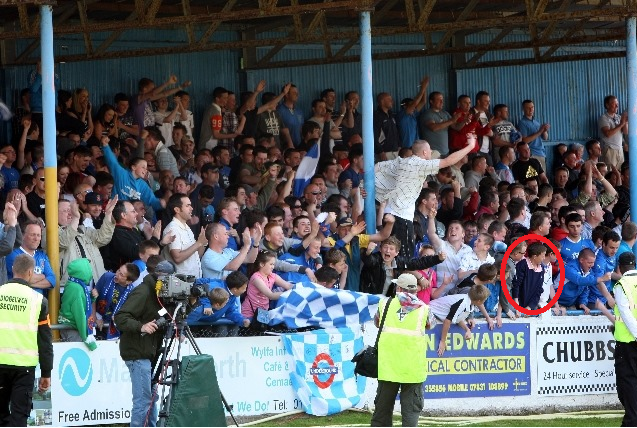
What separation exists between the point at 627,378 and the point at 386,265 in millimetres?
3194

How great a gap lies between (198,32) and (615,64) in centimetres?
932

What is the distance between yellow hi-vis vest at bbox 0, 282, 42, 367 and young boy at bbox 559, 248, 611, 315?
7350 mm

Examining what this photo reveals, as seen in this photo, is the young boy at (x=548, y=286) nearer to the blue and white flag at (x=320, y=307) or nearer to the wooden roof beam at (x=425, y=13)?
the blue and white flag at (x=320, y=307)

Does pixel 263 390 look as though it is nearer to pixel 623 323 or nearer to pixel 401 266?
pixel 401 266

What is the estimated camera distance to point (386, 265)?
15562mm

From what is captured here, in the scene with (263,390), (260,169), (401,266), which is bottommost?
(263,390)

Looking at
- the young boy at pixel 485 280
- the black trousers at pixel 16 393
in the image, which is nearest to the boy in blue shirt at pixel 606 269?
the young boy at pixel 485 280

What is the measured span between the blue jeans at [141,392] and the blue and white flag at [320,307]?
2.36 m

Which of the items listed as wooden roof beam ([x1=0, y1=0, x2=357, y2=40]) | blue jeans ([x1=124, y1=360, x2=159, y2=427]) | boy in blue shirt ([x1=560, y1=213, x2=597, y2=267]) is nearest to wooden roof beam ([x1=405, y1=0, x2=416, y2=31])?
wooden roof beam ([x1=0, y1=0, x2=357, y2=40])

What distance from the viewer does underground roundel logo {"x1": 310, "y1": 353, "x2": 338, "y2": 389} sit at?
14.5m

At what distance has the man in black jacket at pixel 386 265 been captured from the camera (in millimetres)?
15211

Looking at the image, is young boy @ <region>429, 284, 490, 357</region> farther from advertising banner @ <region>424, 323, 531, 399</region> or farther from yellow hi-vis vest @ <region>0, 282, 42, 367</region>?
yellow hi-vis vest @ <region>0, 282, 42, 367</region>

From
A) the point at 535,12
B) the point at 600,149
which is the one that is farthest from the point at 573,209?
the point at 600,149

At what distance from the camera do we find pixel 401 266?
15375 mm
